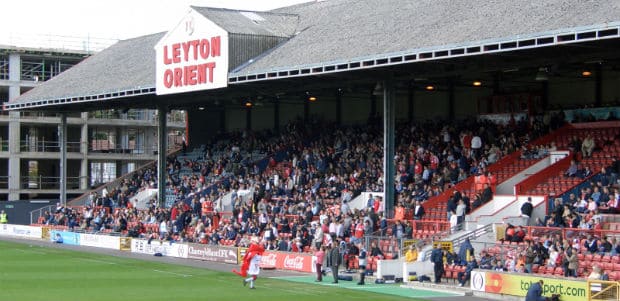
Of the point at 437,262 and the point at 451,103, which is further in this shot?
the point at 451,103

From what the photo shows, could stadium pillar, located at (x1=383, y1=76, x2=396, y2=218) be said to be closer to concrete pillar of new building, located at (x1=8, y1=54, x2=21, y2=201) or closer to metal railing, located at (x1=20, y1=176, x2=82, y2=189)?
concrete pillar of new building, located at (x1=8, y1=54, x2=21, y2=201)

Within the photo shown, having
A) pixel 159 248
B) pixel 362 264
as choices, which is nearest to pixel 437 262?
pixel 362 264

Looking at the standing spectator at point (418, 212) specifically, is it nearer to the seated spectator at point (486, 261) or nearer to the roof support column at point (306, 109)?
the seated spectator at point (486, 261)

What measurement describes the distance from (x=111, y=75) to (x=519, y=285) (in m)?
33.4

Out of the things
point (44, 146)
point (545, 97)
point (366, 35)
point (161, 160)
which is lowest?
point (161, 160)

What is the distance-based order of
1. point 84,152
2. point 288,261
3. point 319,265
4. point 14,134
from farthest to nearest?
point 84,152
point 14,134
point 288,261
point 319,265

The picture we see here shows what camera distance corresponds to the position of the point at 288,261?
37469mm

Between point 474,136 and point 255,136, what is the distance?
63.8 feet

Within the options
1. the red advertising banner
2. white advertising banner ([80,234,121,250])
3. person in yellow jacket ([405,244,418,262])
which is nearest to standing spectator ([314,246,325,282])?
the red advertising banner

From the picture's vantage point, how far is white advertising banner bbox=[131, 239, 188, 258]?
4416 cm

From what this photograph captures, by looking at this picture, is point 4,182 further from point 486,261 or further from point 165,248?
point 486,261

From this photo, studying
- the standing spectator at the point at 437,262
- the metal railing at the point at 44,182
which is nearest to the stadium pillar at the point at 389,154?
the standing spectator at the point at 437,262

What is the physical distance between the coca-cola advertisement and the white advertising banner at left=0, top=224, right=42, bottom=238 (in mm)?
17304

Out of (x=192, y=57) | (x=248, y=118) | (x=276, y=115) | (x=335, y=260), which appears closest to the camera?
(x=335, y=260)
